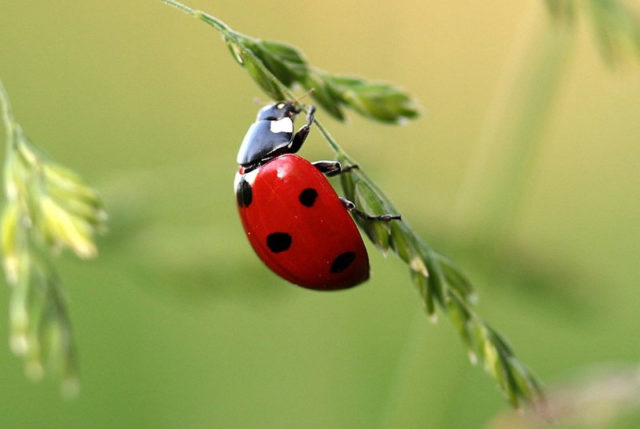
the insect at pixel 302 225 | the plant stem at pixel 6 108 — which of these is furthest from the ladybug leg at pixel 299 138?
the plant stem at pixel 6 108

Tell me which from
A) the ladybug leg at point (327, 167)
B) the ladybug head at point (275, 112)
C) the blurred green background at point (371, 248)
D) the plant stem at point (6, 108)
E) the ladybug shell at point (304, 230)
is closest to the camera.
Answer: the plant stem at point (6, 108)

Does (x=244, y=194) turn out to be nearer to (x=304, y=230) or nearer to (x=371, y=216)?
(x=304, y=230)

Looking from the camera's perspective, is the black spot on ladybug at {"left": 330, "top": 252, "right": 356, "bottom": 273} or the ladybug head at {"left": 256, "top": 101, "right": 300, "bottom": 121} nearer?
the black spot on ladybug at {"left": 330, "top": 252, "right": 356, "bottom": 273}

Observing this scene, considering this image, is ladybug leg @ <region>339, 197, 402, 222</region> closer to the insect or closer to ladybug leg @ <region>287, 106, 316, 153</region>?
the insect

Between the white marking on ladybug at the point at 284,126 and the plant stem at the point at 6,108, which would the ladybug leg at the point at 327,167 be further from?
the plant stem at the point at 6,108

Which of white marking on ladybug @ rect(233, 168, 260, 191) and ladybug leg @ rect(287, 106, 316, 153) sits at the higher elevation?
ladybug leg @ rect(287, 106, 316, 153)

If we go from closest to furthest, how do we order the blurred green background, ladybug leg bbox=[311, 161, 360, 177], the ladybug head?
ladybug leg bbox=[311, 161, 360, 177]
the ladybug head
the blurred green background

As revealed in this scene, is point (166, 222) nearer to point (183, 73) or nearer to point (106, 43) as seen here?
point (183, 73)

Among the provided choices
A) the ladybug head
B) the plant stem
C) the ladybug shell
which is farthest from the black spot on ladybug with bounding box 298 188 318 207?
the plant stem
